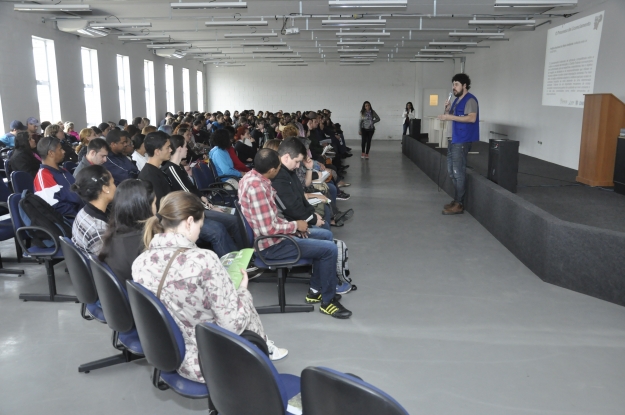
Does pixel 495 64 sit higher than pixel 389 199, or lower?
higher

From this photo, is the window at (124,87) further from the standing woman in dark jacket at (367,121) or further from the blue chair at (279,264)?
the blue chair at (279,264)

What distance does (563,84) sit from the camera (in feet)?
29.9

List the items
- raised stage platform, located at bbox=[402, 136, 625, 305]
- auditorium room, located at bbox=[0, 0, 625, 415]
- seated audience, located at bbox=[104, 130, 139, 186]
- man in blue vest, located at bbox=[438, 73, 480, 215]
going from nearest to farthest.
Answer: auditorium room, located at bbox=[0, 0, 625, 415] → raised stage platform, located at bbox=[402, 136, 625, 305] → seated audience, located at bbox=[104, 130, 139, 186] → man in blue vest, located at bbox=[438, 73, 480, 215]

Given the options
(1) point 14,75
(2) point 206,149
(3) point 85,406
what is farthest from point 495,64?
(3) point 85,406

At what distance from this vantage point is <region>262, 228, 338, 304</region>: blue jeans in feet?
10.6

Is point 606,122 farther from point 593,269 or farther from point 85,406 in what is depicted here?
point 85,406

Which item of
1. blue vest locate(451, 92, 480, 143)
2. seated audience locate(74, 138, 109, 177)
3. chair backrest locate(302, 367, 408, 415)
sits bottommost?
chair backrest locate(302, 367, 408, 415)

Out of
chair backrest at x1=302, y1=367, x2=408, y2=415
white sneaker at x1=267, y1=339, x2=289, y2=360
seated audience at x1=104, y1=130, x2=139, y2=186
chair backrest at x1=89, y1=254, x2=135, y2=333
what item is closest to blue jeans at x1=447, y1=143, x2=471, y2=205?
seated audience at x1=104, y1=130, x2=139, y2=186

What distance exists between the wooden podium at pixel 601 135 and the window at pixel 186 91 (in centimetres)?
1448

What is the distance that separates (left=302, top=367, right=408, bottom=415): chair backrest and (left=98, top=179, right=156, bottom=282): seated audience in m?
1.29

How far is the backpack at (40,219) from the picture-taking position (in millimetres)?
3346

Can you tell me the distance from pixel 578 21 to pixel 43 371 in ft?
30.6

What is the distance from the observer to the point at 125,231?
230cm

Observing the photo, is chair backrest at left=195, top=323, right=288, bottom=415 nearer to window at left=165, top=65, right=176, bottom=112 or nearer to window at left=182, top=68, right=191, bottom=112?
window at left=165, top=65, right=176, bottom=112
